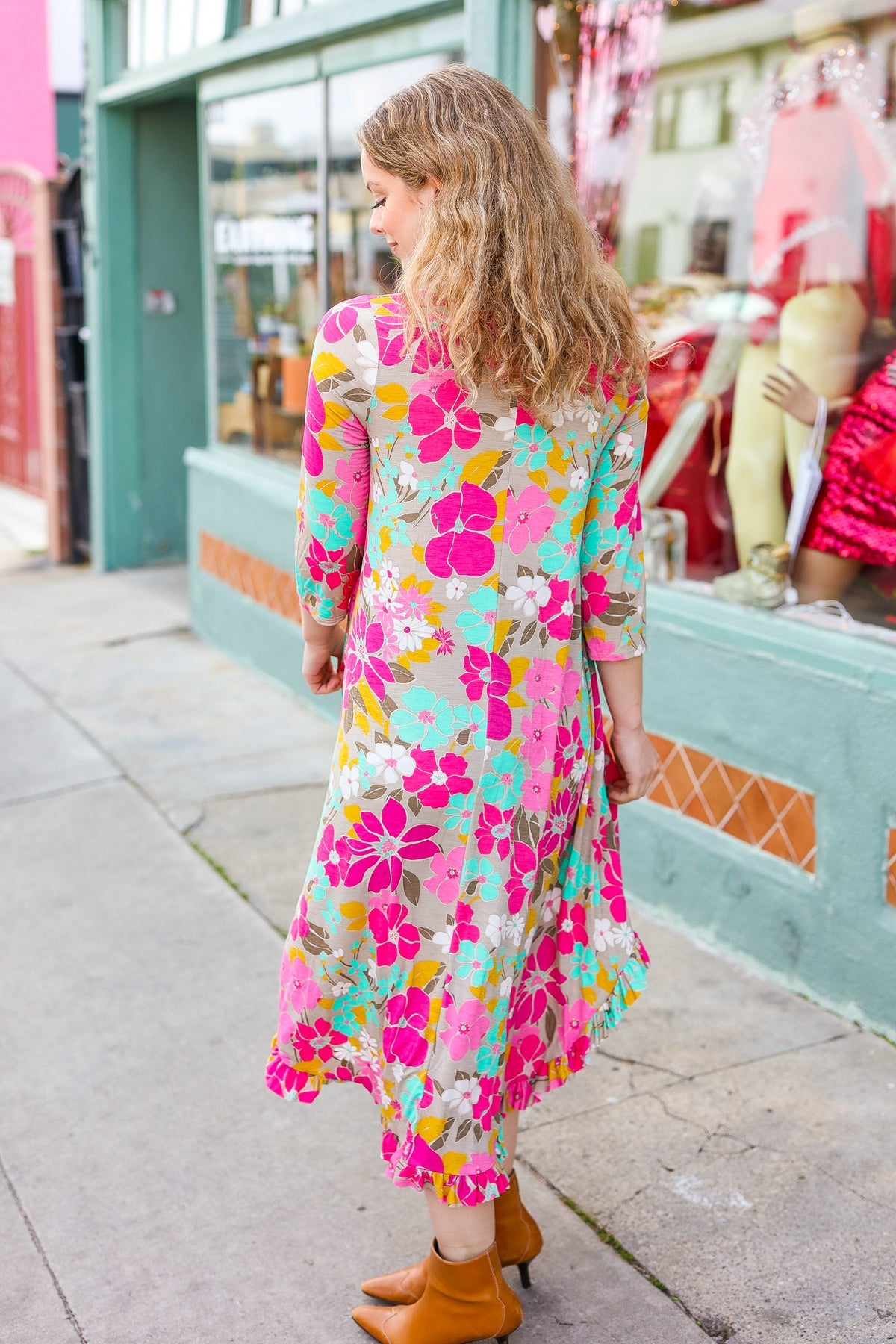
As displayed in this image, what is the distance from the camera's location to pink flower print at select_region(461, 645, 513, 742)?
2.00m

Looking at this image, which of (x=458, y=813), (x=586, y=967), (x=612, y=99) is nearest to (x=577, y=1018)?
(x=586, y=967)

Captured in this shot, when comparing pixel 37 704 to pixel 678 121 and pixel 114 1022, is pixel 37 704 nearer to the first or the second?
pixel 114 1022

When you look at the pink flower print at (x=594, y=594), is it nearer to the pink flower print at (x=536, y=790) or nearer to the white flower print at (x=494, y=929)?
the pink flower print at (x=536, y=790)

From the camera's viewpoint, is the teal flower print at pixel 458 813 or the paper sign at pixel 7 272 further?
the paper sign at pixel 7 272

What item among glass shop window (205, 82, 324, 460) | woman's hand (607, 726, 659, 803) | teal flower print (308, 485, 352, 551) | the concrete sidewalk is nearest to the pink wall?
glass shop window (205, 82, 324, 460)

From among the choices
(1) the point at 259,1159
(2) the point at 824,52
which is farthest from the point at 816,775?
(2) the point at 824,52

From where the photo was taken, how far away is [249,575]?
6480mm

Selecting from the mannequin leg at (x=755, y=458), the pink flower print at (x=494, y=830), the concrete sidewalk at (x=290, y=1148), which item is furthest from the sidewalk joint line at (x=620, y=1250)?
the mannequin leg at (x=755, y=458)

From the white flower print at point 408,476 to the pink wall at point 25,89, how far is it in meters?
13.3

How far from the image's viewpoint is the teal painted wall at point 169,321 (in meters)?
8.23

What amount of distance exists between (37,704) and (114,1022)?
2.84 metres

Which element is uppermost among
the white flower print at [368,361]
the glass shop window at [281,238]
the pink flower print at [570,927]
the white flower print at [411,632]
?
the glass shop window at [281,238]

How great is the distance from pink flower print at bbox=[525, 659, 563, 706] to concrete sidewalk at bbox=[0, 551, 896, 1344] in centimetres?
114

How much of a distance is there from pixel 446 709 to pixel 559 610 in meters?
0.23
